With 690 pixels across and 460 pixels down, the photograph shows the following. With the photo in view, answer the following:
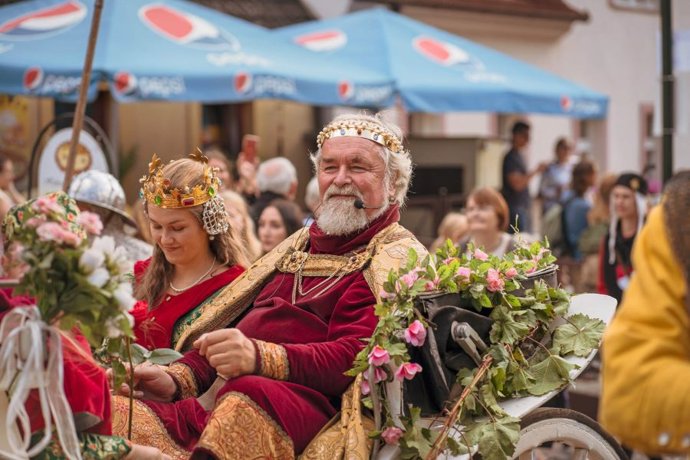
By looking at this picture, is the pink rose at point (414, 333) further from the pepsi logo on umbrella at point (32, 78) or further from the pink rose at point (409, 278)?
the pepsi logo on umbrella at point (32, 78)

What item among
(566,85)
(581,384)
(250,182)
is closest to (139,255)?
(250,182)

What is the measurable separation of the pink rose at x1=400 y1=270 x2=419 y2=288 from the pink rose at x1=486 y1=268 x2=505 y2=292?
0.31m

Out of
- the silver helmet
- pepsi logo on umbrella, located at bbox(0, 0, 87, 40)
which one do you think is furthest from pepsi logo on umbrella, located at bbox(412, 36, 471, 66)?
the silver helmet

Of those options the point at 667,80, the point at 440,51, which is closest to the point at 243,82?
the point at 440,51

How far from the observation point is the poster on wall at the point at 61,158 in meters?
7.54

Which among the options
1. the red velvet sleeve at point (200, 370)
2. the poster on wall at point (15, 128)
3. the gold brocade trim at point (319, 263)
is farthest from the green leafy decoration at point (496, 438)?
the poster on wall at point (15, 128)

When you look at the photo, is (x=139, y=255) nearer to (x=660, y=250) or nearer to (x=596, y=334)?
(x=596, y=334)

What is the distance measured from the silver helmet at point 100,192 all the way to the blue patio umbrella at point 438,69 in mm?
4459

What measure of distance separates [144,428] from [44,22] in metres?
5.72

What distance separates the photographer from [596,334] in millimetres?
4320

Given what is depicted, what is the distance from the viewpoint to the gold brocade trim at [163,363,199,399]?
4.31 meters

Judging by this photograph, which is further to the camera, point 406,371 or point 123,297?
point 406,371

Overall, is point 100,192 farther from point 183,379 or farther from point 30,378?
point 30,378

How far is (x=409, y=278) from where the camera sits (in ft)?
13.0
